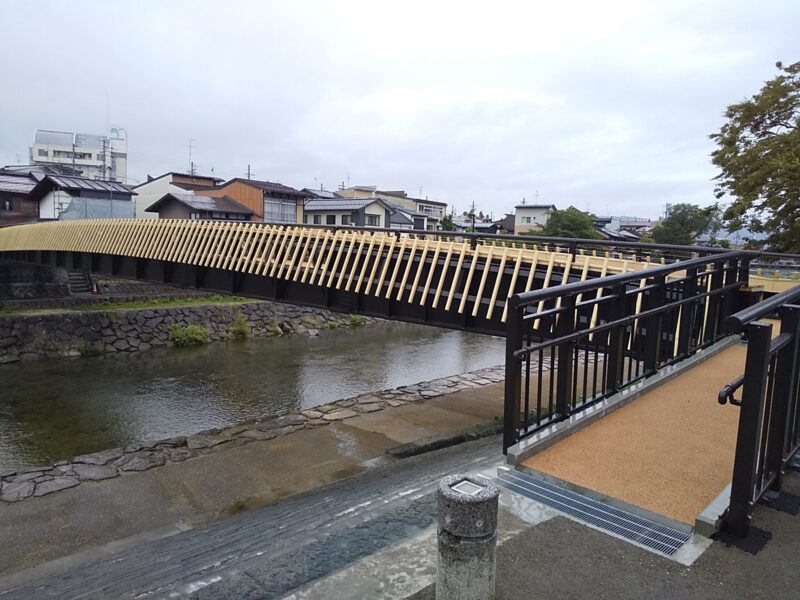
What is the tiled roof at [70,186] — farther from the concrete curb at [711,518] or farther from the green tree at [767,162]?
the concrete curb at [711,518]

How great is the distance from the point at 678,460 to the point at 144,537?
606 cm

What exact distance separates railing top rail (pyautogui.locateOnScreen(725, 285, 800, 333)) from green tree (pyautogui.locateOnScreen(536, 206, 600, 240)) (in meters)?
37.5

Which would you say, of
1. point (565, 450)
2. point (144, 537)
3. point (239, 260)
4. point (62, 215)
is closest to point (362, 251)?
point (239, 260)

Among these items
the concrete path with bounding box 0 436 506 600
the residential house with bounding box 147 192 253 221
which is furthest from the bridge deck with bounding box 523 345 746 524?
the residential house with bounding box 147 192 253 221

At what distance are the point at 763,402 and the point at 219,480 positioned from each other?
7.58 m

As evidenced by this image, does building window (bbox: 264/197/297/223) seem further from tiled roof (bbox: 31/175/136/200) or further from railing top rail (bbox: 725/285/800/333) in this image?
railing top rail (bbox: 725/285/800/333)

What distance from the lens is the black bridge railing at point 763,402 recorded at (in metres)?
2.73

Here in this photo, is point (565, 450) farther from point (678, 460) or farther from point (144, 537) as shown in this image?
point (144, 537)

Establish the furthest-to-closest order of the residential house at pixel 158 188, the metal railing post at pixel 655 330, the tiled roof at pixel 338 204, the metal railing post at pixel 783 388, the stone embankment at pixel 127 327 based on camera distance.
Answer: the residential house at pixel 158 188, the tiled roof at pixel 338 204, the stone embankment at pixel 127 327, the metal railing post at pixel 655 330, the metal railing post at pixel 783 388

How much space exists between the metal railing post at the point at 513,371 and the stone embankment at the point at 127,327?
16695 millimetres

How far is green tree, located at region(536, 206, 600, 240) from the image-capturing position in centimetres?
3975

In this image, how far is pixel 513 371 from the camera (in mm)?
3822

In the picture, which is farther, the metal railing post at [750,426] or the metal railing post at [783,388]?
the metal railing post at [783,388]

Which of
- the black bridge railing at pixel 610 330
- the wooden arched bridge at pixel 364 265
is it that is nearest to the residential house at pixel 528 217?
the wooden arched bridge at pixel 364 265
